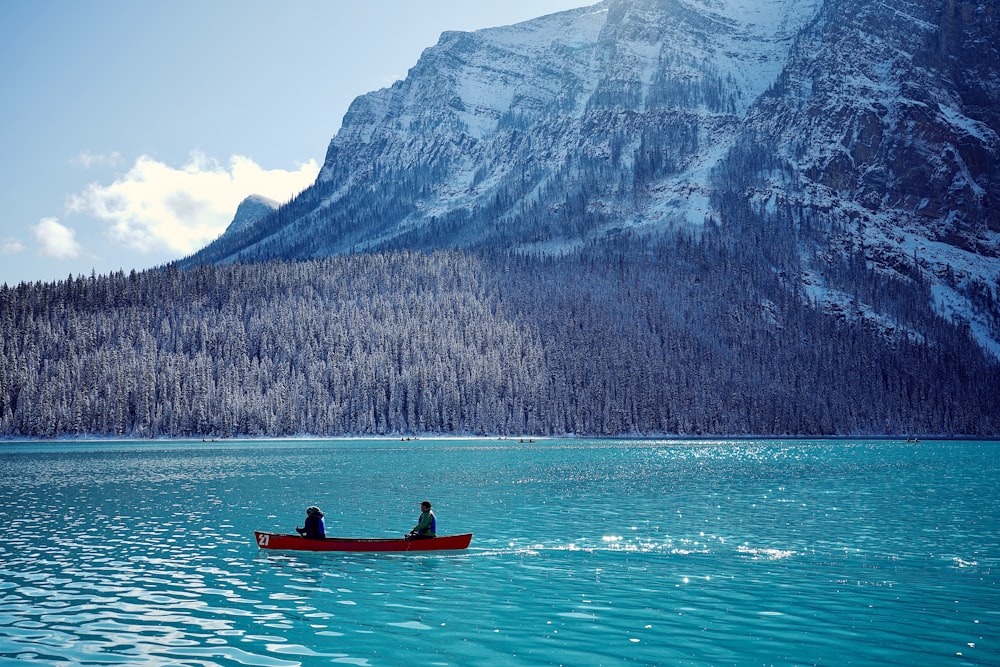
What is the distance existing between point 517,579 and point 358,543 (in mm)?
9237

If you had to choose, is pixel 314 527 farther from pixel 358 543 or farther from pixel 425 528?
pixel 425 528

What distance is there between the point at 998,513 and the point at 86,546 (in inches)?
2213

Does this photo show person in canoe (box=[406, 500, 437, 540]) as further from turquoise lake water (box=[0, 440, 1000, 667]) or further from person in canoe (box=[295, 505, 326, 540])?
person in canoe (box=[295, 505, 326, 540])

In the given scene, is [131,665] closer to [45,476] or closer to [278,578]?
[278,578]

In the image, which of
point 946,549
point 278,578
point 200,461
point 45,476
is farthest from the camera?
point 200,461

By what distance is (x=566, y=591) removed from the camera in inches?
1244

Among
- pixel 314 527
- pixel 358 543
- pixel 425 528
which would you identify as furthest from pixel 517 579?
pixel 314 527

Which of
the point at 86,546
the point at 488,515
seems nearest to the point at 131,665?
the point at 86,546

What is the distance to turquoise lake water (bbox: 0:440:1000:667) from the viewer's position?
2367 centimetres

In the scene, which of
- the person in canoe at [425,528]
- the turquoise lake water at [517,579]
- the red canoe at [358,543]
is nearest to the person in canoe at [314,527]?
the red canoe at [358,543]

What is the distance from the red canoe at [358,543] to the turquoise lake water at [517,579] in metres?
0.54

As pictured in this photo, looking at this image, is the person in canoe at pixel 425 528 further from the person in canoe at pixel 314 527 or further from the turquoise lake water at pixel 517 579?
the person in canoe at pixel 314 527

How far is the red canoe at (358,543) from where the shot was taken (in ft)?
129

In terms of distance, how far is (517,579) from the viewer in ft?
112
